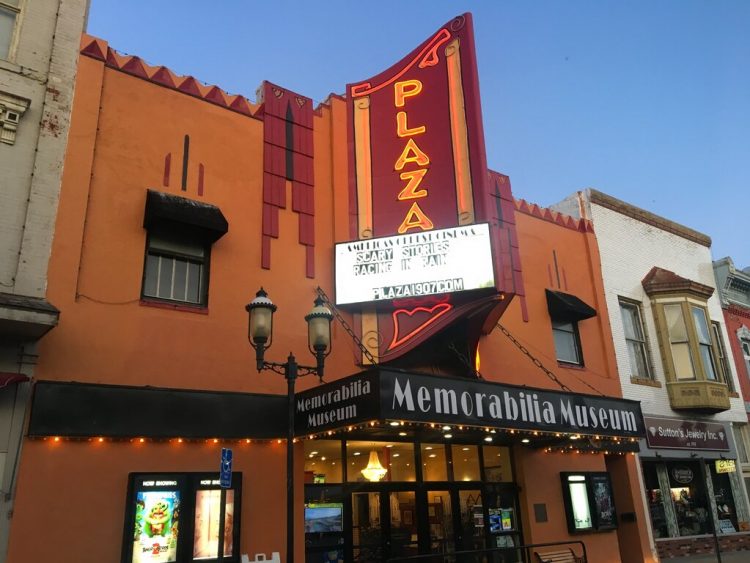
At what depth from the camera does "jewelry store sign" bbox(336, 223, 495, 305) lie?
Answer: 13.4 m

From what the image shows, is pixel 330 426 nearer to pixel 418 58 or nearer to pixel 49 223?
pixel 49 223

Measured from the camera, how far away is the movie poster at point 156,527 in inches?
404

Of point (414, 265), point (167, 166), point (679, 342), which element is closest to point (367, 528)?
point (414, 265)

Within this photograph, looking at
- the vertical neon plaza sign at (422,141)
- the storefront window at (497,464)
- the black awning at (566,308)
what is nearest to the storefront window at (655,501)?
the black awning at (566,308)

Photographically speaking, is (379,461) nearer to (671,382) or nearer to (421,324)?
(421,324)

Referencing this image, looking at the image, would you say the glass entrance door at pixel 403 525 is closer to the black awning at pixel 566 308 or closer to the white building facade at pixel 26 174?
the black awning at pixel 566 308

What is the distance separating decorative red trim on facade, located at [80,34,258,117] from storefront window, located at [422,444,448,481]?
331 inches

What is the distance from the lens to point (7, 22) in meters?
11.7

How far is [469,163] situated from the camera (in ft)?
46.2

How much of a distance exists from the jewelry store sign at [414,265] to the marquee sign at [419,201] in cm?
2

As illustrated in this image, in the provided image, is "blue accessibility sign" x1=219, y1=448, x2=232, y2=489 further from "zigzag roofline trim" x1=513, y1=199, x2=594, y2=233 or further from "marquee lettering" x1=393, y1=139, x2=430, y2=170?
"zigzag roofline trim" x1=513, y1=199, x2=594, y2=233

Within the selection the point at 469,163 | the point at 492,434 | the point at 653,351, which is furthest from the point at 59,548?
the point at 653,351

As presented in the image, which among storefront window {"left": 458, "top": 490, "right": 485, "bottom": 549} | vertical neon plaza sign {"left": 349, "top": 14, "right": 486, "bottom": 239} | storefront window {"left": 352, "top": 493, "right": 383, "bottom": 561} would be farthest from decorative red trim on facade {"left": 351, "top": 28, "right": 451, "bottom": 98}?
storefront window {"left": 458, "top": 490, "right": 485, "bottom": 549}

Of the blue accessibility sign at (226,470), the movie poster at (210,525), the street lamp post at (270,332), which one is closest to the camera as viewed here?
the blue accessibility sign at (226,470)
